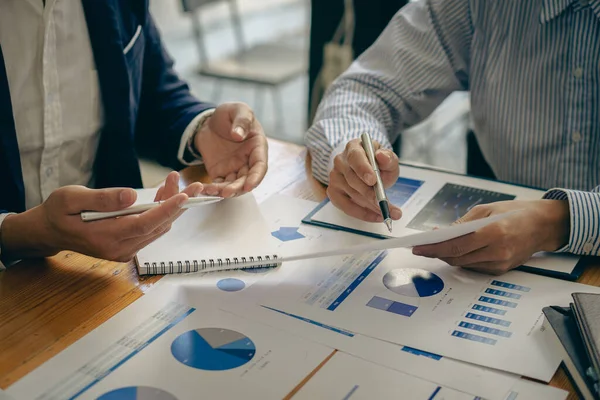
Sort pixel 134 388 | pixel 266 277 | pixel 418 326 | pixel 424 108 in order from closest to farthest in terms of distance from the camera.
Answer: pixel 134 388 → pixel 418 326 → pixel 266 277 → pixel 424 108

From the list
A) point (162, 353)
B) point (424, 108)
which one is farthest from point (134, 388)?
point (424, 108)

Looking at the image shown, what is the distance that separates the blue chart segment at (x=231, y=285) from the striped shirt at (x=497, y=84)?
36 cm

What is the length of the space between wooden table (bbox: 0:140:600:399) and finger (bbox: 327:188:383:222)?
32 cm

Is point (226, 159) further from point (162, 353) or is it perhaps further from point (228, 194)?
point (162, 353)

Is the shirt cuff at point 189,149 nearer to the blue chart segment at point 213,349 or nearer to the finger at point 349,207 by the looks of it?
the finger at point 349,207

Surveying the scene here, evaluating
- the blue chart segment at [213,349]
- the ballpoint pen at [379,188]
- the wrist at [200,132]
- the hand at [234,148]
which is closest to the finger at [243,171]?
the hand at [234,148]

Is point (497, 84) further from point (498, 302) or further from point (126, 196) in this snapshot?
point (126, 196)

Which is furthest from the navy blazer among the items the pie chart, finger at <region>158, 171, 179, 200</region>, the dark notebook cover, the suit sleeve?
the dark notebook cover

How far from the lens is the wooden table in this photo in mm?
780

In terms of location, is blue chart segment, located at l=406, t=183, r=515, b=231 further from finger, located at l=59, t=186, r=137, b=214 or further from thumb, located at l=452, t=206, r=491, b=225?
finger, located at l=59, t=186, r=137, b=214

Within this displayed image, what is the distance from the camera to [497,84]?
138 centimetres

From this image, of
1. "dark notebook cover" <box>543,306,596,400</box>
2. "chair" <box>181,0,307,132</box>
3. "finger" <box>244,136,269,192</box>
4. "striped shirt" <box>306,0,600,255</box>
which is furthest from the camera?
"chair" <box>181,0,307,132</box>

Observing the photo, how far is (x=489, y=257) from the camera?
0.91 m

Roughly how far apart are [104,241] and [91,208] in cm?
5
